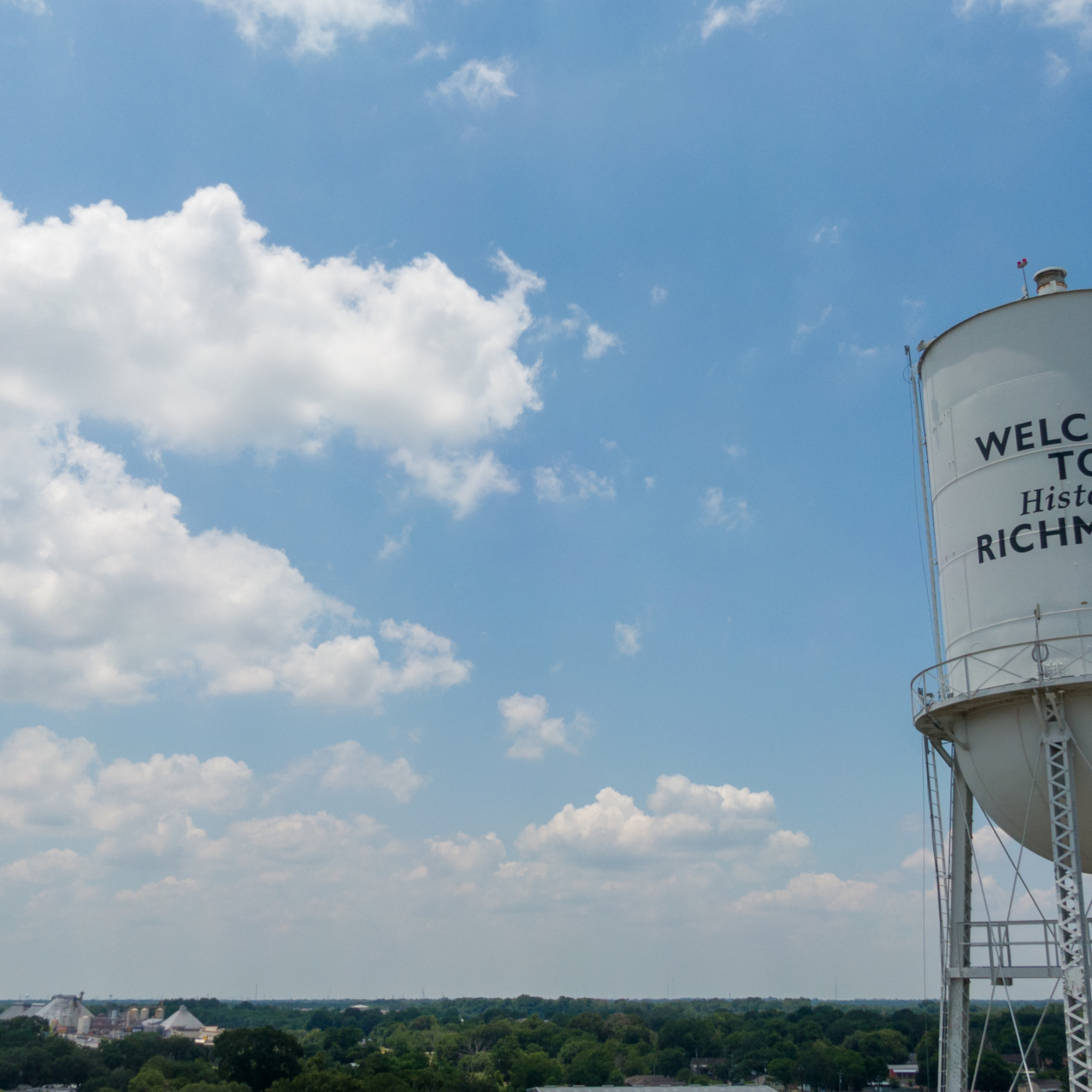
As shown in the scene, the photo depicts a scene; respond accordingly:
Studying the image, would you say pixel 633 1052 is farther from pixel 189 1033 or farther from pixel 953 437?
pixel 953 437

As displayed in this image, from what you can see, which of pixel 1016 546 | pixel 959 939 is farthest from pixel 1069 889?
pixel 1016 546

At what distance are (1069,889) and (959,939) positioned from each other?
3244 mm

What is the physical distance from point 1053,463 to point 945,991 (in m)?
9.72

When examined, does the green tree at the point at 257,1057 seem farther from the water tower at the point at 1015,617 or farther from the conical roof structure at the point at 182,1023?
the conical roof structure at the point at 182,1023

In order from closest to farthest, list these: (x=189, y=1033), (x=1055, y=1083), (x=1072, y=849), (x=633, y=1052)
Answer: (x=1072, y=849), (x=1055, y=1083), (x=633, y=1052), (x=189, y=1033)

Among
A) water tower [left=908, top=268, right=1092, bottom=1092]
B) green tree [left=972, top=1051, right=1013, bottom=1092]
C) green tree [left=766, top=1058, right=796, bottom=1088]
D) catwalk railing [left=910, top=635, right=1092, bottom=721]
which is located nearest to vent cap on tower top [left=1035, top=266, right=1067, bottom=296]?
water tower [left=908, top=268, right=1092, bottom=1092]

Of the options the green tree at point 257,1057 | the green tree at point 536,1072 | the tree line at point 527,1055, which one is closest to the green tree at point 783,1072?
the tree line at point 527,1055

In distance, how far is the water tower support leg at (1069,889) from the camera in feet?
49.3

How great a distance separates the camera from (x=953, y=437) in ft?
63.1

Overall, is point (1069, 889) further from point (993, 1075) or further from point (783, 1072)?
point (783, 1072)

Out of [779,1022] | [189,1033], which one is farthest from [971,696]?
[189,1033]

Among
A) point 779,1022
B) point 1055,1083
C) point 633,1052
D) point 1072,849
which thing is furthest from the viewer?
point 779,1022

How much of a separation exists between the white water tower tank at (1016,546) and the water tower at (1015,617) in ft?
0.08

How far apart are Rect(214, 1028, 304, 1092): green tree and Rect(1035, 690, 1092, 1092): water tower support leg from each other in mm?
55650
